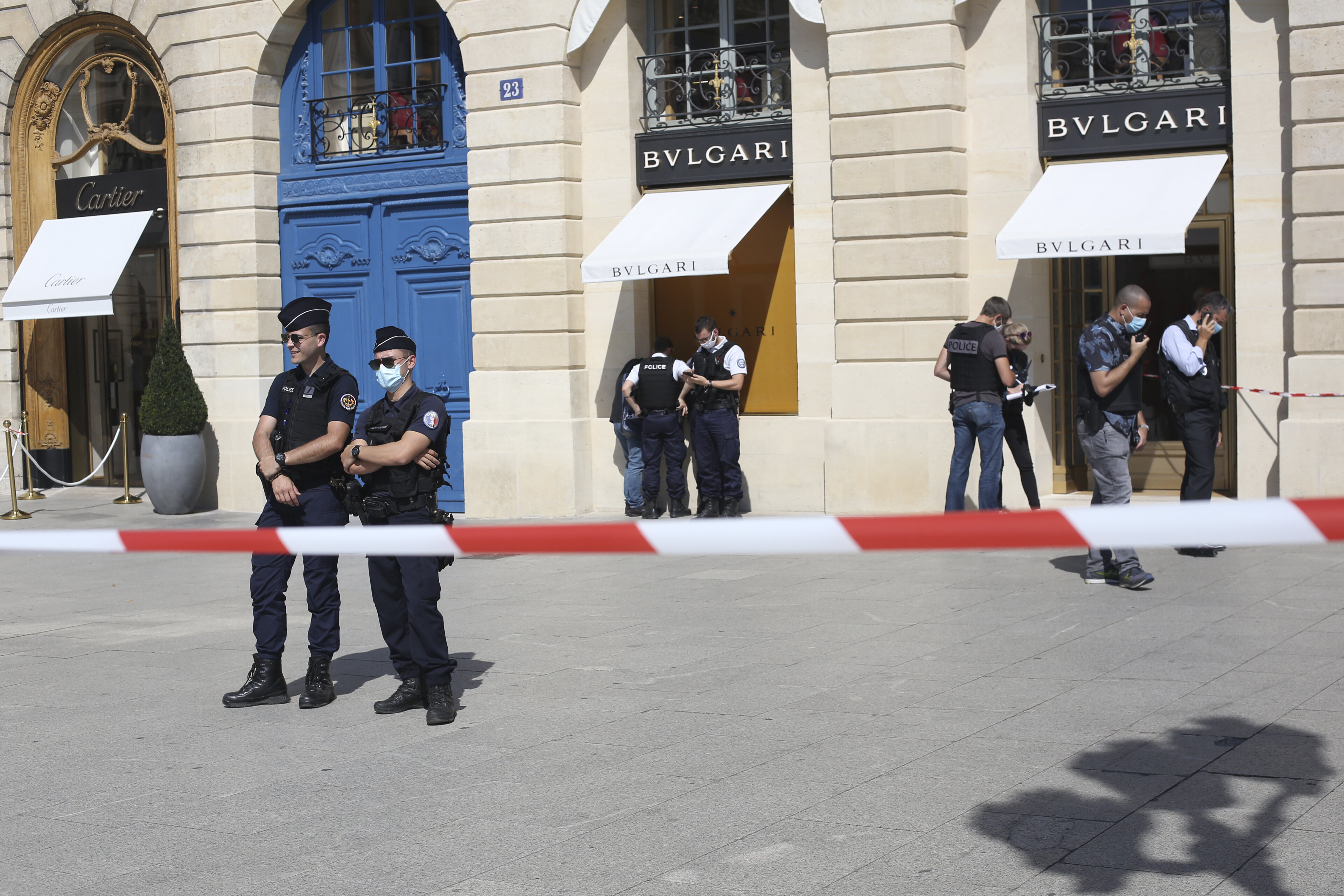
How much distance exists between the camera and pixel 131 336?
61.0 ft

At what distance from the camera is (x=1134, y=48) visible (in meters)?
13.1

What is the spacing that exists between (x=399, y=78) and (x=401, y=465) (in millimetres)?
10436

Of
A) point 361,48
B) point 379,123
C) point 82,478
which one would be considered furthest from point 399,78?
point 82,478

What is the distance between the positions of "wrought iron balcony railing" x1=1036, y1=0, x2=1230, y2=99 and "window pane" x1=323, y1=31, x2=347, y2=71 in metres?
7.31

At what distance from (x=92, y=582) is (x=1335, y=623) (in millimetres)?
8334

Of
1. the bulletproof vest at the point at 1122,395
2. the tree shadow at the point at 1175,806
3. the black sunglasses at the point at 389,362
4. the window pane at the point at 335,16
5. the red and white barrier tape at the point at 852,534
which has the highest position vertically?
the window pane at the point at 335,16

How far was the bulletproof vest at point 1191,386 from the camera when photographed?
1075cm

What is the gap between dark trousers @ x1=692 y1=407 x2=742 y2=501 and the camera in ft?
45.8

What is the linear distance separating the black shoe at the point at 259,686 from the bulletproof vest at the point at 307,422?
832 millimetres

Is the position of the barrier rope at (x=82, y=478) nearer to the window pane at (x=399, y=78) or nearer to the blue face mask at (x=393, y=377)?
the window pane at (x=399, y=78)

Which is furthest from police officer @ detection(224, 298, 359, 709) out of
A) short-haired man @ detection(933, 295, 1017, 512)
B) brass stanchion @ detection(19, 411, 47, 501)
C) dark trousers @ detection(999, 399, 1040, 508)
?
brass stanchion @ detection(19, 411, 47, 501)

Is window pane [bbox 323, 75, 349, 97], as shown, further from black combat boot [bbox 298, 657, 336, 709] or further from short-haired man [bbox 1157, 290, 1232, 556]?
black combat boot [bbox 298, 657, 336, 709]

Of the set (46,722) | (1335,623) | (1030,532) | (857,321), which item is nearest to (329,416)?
(46,722)

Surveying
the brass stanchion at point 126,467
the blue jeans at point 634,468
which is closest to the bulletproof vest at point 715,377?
the blue jeans at point 634,468
